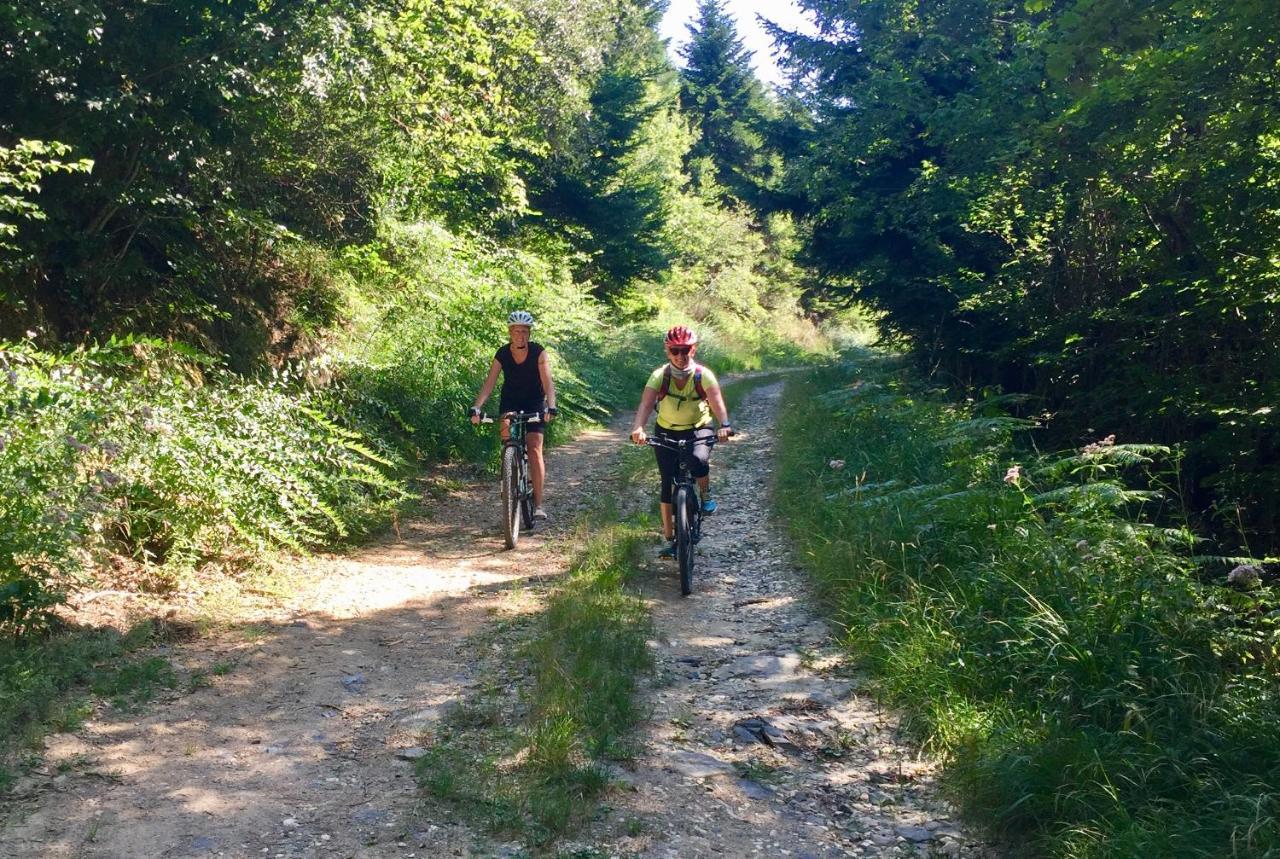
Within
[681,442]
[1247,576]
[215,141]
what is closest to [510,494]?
[681,442]

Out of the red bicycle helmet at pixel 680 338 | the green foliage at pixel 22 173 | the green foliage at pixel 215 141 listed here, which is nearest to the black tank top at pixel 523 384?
the red bicycle helmet at pixel 680 338

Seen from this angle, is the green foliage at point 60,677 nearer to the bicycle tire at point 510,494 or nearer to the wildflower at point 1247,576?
the bicycle tire at point 510,494

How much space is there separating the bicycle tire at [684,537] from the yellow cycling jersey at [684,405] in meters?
0.60

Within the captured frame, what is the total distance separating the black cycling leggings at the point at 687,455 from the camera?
803 centimetres

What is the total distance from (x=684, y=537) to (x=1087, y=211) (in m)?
7.17

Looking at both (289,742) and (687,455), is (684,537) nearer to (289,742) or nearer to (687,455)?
(687,455)

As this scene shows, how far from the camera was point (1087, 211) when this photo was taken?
11672 millimetres

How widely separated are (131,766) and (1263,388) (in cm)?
898

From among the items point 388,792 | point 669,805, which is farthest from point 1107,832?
point 388,792

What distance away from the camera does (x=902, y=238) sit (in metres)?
16.8

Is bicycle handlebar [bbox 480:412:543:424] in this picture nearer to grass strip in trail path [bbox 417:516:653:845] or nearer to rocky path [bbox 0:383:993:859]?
rocky path [bbox 0:383:993:859]

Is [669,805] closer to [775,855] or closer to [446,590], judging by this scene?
[775,855]

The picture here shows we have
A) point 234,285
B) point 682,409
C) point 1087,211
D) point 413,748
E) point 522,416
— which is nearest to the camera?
point 413,748

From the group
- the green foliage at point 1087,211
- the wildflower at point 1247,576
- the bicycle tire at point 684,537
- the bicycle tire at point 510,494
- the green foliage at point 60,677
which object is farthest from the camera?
the bicycle tire at point 510,494
